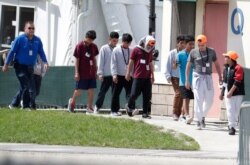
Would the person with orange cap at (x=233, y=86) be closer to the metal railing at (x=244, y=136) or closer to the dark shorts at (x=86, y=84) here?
the dark shorts at (x=86, y=84)

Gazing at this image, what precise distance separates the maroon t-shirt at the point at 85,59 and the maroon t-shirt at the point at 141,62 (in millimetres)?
1153

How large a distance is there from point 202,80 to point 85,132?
10.4 feet

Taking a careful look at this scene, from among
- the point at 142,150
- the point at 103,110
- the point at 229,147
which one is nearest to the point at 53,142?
the point at 142,150

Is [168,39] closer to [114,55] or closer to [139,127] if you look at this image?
[114,55]

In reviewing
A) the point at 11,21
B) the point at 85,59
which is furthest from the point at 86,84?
the point at 11,21

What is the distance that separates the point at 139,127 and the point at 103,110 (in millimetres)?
5743

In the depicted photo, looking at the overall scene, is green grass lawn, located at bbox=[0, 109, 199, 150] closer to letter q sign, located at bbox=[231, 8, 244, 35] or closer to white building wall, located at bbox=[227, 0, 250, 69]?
white building wall, located at bbox=[227, 0, 250, 69]

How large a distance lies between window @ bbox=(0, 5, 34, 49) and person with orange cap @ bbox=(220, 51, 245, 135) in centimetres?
1557

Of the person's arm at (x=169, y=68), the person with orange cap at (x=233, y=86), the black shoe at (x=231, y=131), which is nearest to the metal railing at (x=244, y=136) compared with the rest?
the black shoe at (x=231, y=131)

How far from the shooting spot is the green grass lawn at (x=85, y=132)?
15969 mm

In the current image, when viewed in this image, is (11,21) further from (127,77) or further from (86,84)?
(127,77)

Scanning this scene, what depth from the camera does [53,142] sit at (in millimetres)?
15930

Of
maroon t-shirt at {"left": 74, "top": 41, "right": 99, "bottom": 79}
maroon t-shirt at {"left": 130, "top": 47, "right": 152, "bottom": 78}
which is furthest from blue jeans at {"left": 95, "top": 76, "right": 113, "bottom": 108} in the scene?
maroon t-shirt at {"left": 130, "top": 47, "right": 152, "bottom": 78}

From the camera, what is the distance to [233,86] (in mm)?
18219
